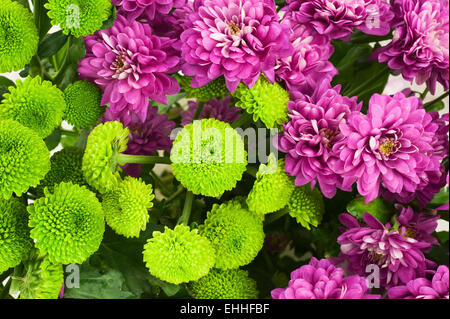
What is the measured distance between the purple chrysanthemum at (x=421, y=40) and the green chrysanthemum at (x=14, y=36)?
0.30 meters

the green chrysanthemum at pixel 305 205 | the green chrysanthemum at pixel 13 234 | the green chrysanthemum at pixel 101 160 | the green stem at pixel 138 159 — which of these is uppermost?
the green chrysanthemum at pixel 101 160

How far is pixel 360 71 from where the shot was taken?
0.50 meters

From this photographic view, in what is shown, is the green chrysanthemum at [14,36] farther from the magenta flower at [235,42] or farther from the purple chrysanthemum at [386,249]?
the purple chrysanthemum at [386,249]

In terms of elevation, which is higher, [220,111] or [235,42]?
[235,42]

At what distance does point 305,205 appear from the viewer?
0.42m

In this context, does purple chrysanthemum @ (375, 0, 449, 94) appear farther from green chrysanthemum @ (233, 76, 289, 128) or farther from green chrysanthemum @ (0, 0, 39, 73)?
green chrysanthemum @ (0, 0, 39, 73)

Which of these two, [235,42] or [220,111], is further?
[220,111]

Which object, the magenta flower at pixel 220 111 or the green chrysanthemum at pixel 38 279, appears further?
the magenta flower at pixel 220 111

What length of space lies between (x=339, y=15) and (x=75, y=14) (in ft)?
0.69

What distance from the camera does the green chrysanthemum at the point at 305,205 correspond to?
413mm

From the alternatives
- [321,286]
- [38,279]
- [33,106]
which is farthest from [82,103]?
[321,286]

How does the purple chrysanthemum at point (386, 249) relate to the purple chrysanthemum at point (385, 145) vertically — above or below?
below

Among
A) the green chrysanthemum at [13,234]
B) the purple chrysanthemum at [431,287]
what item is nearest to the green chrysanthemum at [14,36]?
the green chrysanthemum at [13,234]

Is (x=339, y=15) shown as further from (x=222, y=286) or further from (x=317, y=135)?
(x=222, y=286)
